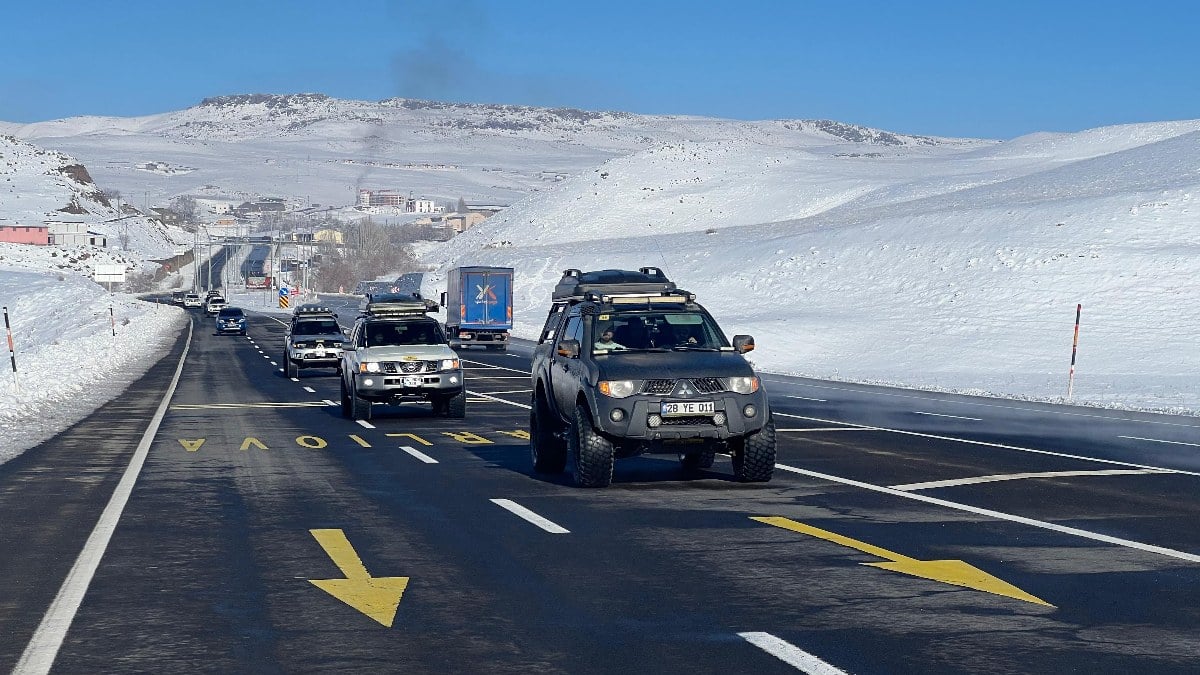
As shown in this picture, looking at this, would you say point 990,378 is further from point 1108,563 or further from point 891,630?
point 891,630

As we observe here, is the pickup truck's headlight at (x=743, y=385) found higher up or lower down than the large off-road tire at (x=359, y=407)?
higher up

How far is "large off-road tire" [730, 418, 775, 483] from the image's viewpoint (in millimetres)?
14430

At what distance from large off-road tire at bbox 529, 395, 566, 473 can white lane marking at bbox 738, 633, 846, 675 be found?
8281 millimetres

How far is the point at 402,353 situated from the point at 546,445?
1012cm

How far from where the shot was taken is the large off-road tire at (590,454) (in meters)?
14.3

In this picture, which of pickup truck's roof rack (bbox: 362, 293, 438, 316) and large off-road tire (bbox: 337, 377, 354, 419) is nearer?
large off-road tire (bbox: 337, 377, 354, 419)

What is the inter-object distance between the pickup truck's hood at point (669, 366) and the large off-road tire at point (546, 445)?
154 cm

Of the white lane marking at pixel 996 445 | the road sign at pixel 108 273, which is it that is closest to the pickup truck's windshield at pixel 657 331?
the white lane marking at pixel 996 445

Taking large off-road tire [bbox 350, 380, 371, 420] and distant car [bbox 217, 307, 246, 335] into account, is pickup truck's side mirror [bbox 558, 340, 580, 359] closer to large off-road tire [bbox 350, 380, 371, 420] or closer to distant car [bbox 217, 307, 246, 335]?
large off-road tire [bbox 350, 380, 371, 420]

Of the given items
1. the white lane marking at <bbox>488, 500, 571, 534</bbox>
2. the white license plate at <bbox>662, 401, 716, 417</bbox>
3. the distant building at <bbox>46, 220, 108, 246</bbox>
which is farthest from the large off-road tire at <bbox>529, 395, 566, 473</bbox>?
the distant building at <bbox>46, 220, 108, 246</bbox>

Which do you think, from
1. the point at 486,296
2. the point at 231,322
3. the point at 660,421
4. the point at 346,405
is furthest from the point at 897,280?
the point at 660,421

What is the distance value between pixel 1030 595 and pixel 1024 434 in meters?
12.8

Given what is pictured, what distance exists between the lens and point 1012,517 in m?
12.3

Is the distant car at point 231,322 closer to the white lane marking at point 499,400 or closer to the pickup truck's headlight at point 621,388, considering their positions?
the white lane marking at point 499,400
